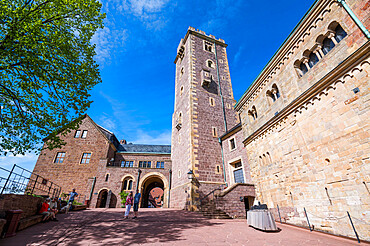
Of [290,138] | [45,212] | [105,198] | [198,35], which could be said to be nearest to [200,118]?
[290,138]

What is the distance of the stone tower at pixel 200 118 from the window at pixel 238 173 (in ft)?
4.10

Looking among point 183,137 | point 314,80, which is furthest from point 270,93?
point 183,137

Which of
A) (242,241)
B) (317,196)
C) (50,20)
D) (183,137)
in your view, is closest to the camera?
(242,241)

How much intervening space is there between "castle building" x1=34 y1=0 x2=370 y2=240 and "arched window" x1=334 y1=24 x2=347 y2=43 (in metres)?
0.05

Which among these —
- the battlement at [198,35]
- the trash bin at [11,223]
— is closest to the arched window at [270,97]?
the trash bin at [11,223]

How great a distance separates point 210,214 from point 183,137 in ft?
27.3

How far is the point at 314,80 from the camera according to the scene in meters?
7.43

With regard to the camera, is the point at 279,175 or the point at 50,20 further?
the point at 279,175

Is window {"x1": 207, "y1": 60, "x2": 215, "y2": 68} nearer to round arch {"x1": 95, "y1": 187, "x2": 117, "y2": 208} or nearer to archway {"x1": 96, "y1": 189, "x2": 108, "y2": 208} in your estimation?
round arch {"x1": 95, "y1": 187, "x2": 117, "y2": 208}

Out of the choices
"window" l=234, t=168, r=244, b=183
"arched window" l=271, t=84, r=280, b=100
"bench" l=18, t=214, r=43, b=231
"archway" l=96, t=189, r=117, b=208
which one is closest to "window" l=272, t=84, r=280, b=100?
"arched window" l=271, t=84, r=280, b=100

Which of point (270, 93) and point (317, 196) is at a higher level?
point (270, 93)

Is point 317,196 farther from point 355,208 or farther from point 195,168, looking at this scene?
point 195,168

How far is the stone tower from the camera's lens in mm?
14734

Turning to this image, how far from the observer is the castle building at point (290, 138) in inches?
225
